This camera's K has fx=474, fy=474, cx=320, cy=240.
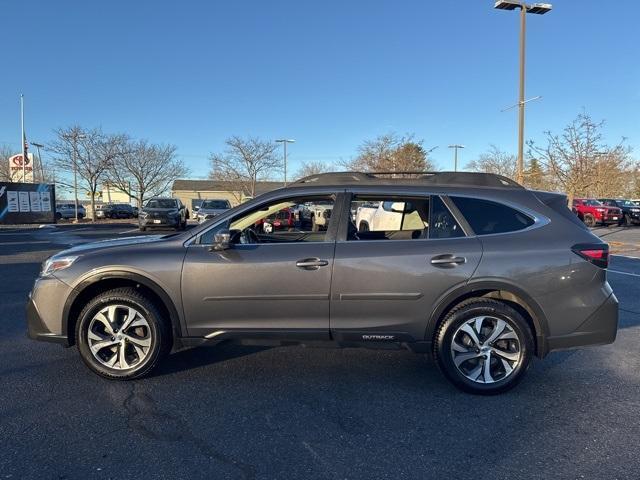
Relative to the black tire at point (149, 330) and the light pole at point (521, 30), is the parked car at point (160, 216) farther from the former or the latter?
the black tire at point (149, 330)

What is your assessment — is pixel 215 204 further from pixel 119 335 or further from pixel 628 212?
pixel 628 212

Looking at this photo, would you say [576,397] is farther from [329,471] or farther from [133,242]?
[133,242]

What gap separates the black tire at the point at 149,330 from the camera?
156 inches

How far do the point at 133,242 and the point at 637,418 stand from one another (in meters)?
4.24

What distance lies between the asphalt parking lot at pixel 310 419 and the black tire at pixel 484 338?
4.2 inches

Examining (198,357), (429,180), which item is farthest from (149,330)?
(429,180)

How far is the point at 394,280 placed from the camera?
3812 millimetres

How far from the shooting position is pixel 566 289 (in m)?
3.76

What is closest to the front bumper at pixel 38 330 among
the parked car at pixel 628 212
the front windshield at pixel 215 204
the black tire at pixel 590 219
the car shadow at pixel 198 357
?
the car shadow at pixel 198 357

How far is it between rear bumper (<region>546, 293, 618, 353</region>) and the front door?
1.91 metres

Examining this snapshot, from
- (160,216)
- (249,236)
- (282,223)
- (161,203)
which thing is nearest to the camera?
(249,236)

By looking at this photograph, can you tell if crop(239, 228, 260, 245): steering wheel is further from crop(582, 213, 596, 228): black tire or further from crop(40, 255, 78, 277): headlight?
crop(582, 213, 596, 228): black tire

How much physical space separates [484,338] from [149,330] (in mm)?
2779

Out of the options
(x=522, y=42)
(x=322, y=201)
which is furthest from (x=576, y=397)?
(x=522, y=42)
